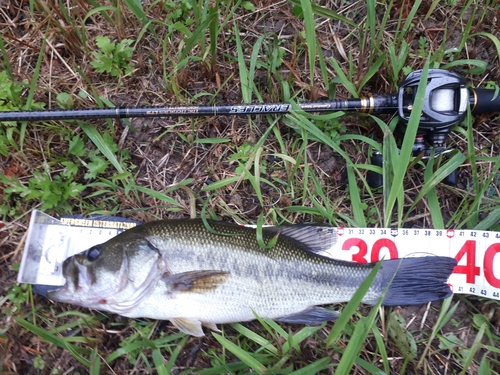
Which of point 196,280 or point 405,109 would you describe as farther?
point 405,109

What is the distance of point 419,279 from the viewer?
259cm

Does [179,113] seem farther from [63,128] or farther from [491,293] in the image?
[491,293]

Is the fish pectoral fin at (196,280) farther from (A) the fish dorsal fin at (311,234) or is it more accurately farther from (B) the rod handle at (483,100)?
(B) the rod handle at (483,100)

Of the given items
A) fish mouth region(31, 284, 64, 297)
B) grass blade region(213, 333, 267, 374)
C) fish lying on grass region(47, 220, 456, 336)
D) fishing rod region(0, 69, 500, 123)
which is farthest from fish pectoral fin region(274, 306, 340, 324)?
fish mouth region(31, 284, 64, 297)

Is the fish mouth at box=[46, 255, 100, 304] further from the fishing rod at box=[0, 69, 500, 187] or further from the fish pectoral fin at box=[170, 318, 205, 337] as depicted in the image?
the fishing rod at box=[0, 69, 500, 187]

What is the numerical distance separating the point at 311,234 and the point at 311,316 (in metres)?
0.56

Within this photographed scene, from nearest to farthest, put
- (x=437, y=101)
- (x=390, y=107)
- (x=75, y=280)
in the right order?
(x=75, y=280)
(x=437, y=101)
(x=390, y=107)

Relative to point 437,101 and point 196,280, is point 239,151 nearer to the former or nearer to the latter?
point 196,280

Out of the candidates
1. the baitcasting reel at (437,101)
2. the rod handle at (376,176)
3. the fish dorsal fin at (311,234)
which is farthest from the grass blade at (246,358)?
the baitcasting reel at (437,101)

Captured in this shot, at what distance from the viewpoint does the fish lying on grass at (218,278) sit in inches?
99.0

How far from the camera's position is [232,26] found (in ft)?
10.6

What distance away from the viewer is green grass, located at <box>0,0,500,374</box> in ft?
9.00

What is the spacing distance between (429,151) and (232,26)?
6.08 feet

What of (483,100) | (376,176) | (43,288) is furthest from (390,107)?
(43,288)
